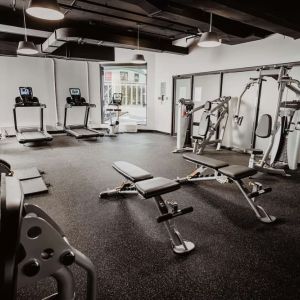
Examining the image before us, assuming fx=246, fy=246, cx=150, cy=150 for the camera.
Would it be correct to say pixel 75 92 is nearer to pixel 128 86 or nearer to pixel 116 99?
pixel 116 99

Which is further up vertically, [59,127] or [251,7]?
[251,7]

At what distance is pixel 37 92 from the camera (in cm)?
736

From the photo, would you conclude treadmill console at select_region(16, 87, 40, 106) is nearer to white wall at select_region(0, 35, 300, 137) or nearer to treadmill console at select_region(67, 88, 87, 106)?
white wall at select_region(0, 35, 300, 137)

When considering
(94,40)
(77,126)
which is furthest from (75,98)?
(94,40)

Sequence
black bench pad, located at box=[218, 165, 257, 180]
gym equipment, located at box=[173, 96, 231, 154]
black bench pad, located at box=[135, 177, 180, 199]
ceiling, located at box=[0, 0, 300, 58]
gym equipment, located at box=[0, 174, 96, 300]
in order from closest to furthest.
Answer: gym equipment, located at box=[0, 174, 96, 300]
black bench pad, located at box=[135, 177, 180, 199]
black bench pad, located at box=[218, 165, 257, 180]
ceiling, located at box=[0, 0, 300, 58]
gym equipment, located at box=[173, 96, 231, 154]

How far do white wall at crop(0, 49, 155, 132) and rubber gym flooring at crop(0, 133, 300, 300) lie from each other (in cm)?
410

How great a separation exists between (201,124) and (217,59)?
5.98ft

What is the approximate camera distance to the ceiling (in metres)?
3.10

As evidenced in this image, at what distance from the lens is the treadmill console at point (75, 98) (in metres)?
7.11

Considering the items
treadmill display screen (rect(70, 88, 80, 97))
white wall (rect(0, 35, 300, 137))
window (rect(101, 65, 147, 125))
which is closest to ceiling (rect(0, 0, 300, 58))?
white wall (rect(0, 35, 300, 137))

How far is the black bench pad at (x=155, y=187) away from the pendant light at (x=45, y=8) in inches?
85.8

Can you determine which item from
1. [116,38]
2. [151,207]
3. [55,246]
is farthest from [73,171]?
[55,246]

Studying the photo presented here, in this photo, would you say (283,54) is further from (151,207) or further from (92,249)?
(92,249)

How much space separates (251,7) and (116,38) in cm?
305
